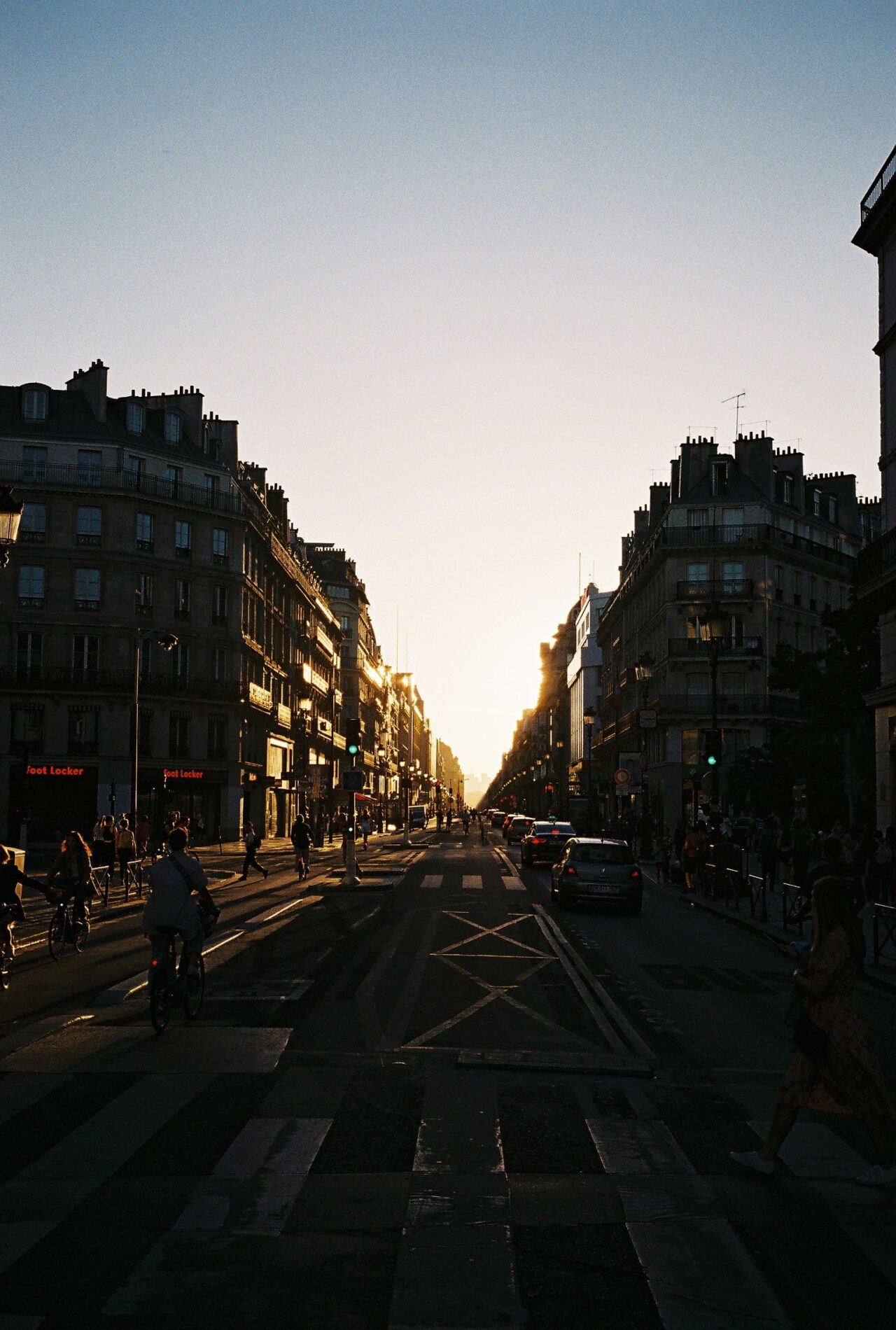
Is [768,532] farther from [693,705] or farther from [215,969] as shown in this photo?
[215,969]

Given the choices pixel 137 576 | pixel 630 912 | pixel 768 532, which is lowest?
pixel 630 912

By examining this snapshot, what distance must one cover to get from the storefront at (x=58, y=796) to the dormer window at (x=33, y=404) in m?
15.7

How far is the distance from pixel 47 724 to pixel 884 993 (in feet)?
155

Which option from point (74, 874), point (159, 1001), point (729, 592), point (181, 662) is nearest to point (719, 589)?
point (729, 592)

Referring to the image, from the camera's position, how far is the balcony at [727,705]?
6862 centimetres

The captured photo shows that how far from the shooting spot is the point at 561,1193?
6.64m

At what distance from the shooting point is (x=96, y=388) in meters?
59.5

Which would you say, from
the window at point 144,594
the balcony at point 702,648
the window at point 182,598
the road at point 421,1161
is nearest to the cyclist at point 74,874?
the road at point 421,1161

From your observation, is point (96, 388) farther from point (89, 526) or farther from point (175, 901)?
point (175, 901)

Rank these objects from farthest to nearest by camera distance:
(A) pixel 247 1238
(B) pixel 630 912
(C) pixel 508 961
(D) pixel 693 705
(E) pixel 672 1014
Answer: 1. (D) pixel 693 705
2. (B) pixel 630 912
3. (C) pixel 508 961
4. (E) pixel 672 1014
5. (A) pixel 247 1238

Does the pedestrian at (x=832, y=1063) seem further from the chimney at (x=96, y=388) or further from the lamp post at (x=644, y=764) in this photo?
the chimney at (x=96, y=388)

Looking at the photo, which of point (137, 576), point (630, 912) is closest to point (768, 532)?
point (137, 576)

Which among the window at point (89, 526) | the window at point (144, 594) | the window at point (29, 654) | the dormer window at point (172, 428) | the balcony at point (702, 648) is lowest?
the window at point (29, 654)

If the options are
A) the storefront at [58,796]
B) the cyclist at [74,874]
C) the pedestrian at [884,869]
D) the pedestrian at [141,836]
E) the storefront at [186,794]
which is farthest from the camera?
the storefront at [186,794]
